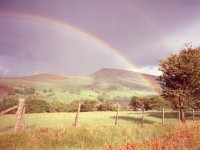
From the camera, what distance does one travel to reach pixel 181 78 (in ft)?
113

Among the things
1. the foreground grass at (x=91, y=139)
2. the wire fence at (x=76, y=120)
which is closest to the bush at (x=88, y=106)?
the wire fence at (x=76, y=120)

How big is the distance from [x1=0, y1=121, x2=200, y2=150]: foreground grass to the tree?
18.0m

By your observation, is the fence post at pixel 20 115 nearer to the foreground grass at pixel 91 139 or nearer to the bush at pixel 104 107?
the foreground grass at pixel 91 139

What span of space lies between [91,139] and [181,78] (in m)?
22.8

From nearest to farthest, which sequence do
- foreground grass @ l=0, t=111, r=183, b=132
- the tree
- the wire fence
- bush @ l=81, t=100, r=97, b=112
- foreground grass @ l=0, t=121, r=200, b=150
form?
foreground grass @ l=0, t=121, r=200, b=150 < the wire fence < foreground grass @ l=0, t=111, r=183, b=132 < the tree < bush @ l=81, t=100, r=97, b=112

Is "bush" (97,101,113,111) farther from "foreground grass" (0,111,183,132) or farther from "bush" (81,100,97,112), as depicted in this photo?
"foreground grass" (0,111,183,132)

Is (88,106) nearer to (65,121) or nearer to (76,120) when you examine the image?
(65,121)

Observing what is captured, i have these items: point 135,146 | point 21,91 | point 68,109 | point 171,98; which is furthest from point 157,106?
point 21,91

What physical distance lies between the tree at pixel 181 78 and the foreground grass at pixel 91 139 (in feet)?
59.0

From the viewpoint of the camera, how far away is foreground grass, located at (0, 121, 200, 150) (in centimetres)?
1205

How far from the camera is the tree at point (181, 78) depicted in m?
34.2

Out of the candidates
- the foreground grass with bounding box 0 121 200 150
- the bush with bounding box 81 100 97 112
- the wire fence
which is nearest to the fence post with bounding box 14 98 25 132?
the wire fence

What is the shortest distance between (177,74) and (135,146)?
2504cm

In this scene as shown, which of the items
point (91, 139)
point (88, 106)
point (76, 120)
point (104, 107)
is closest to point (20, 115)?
point (76, 120)
